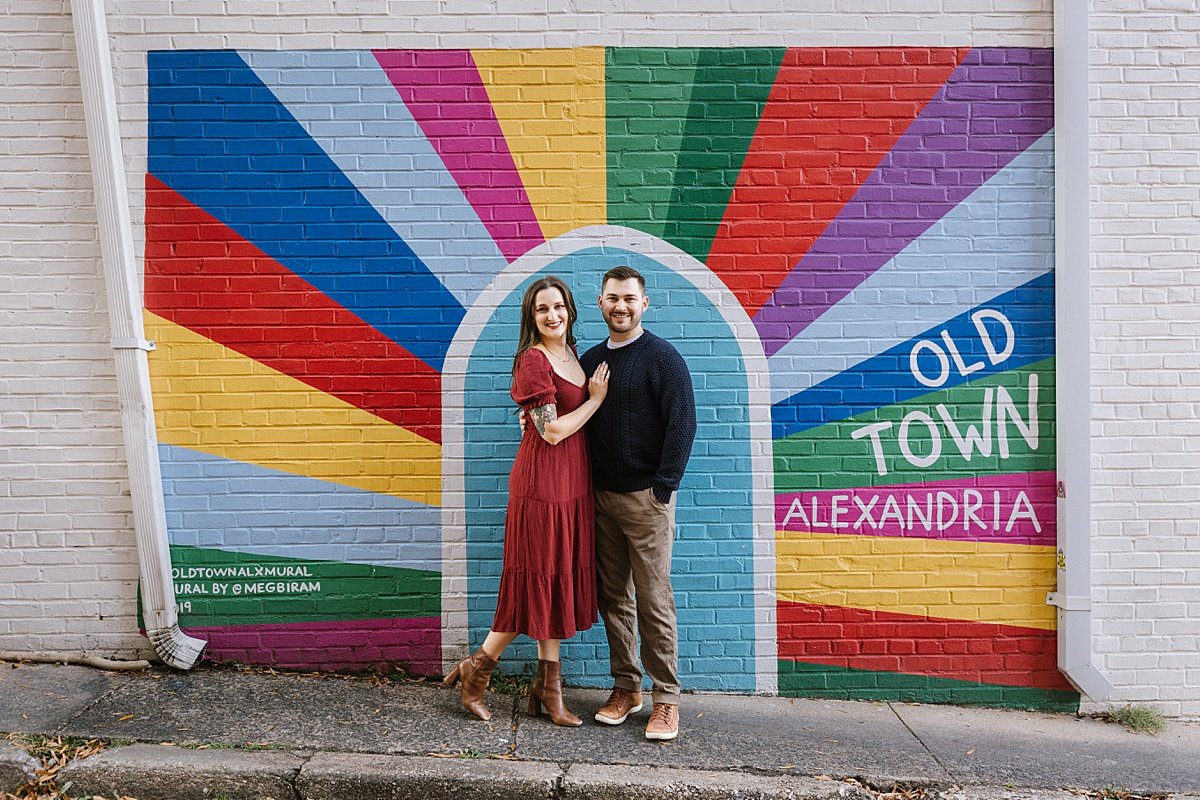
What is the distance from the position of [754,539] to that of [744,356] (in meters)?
0.96

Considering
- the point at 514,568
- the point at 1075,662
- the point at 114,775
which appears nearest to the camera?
the point at 114,775

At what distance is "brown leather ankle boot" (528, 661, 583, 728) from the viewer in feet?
13.0

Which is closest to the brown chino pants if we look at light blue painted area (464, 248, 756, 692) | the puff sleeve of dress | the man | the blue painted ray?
the man

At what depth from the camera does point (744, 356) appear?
14.6ft

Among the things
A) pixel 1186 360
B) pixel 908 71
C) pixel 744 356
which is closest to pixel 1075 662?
pixel 1186 360

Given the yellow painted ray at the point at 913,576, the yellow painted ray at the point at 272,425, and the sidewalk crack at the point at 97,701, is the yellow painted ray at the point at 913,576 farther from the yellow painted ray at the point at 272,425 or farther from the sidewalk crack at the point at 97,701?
the sidewalk crack at the point at 97,701

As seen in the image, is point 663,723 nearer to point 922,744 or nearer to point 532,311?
point 922,744

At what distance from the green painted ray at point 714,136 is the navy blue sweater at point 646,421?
0.82m

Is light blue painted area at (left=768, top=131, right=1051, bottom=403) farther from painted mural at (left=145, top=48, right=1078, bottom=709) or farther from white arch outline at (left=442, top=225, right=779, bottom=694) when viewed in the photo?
white arch outline at (left=442, top=225, right=779, bottom=694)

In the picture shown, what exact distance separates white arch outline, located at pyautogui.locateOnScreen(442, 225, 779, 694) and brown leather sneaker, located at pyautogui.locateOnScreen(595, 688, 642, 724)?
763 mm

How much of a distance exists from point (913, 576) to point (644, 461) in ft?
5.51

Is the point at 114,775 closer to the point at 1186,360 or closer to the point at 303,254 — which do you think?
the point at 303,254

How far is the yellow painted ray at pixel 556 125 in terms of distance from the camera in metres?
4.41

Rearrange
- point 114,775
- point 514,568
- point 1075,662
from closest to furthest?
point 114,775 < point 514,568 < point 1075,662
